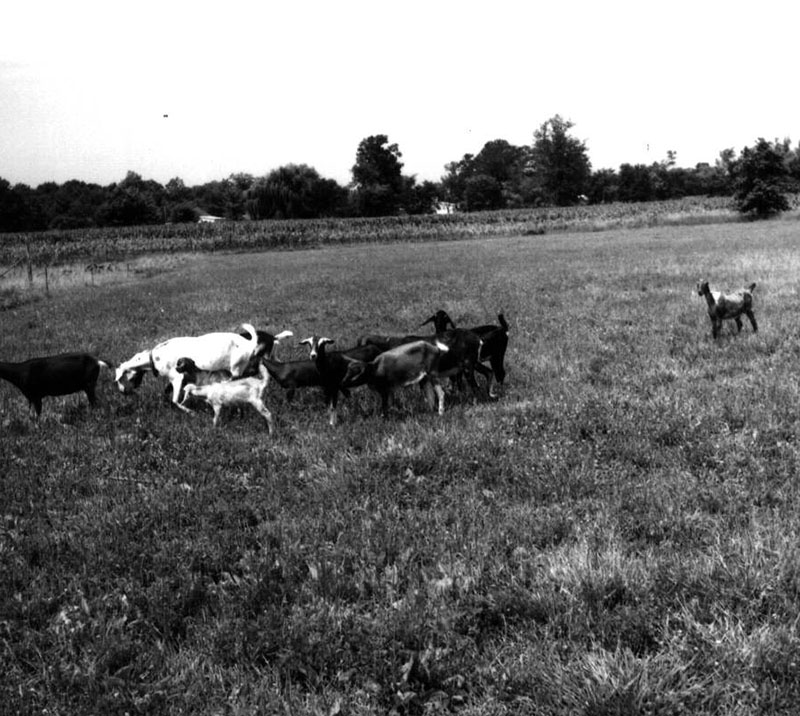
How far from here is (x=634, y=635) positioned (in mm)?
3807

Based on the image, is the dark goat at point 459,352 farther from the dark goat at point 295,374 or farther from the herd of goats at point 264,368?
the dark goat at point 295,374

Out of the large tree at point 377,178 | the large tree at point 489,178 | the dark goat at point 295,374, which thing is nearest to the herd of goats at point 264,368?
the dark goat at point 295,374

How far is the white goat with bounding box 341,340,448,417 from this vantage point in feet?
27.0

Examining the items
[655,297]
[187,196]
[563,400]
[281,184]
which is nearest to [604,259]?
[655,297]

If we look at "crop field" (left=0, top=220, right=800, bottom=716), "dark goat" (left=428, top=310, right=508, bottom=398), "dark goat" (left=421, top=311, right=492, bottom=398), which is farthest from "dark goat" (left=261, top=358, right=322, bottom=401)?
"dark goat" (left=428, top=310, right=508, bottom=398)

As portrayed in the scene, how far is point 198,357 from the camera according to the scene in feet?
31.5

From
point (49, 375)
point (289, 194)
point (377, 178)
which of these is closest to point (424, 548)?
point (49, 375)

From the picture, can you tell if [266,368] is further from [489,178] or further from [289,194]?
[489,178]

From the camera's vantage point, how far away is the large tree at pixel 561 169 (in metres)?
126

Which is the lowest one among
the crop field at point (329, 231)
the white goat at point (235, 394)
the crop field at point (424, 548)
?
the crop field at point (424, 548)

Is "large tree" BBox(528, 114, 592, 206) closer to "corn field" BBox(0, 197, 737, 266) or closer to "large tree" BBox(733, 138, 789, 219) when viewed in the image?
"corn field" BBox(0, 197, 737, 266)

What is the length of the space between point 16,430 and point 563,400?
7164 mm

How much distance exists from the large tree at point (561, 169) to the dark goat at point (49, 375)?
12531 cm

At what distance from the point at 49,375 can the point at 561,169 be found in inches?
5002
